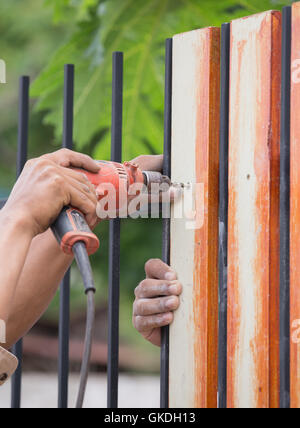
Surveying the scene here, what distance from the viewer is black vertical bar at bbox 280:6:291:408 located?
64.9 inches

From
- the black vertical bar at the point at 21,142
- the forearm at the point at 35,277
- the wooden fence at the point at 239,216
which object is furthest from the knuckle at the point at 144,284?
the black vertical bar at the point at 21,142

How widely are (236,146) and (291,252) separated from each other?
0.31 m

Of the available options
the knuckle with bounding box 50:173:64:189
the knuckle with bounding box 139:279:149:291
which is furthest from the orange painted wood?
the knuckle with bounding box 50:173:64:189

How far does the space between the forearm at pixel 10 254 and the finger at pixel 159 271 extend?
0.42 meters

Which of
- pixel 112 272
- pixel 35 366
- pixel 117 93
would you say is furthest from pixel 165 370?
pixel 35 366

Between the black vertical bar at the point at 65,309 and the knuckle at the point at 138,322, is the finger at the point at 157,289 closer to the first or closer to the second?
the knuckle at the point at 138,322

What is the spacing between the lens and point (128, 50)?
3314 millimetres

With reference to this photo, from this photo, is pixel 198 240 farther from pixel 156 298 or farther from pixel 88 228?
pixel 88 228

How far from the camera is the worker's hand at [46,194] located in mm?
1636

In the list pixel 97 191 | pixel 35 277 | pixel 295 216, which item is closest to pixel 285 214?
pixel 295 216

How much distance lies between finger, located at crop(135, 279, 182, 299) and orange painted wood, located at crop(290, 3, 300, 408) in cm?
34
